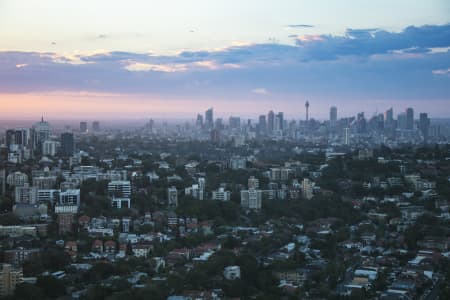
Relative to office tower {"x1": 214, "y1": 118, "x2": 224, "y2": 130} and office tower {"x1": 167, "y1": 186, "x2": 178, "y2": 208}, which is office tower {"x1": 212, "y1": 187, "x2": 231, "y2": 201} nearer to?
office tower {"x1": 167, "y1": 186, "x2": 178, "y2": 208}

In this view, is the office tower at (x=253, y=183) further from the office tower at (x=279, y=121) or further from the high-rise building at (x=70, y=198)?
the office tower at (x=279, y=121)

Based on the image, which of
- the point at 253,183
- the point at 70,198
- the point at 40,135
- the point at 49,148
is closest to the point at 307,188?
the point at 253,183

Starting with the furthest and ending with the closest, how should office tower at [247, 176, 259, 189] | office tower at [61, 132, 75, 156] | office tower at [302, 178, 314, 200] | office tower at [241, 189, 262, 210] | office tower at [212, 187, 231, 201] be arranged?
office tower at [61, 132, 75, 156], office tower at [247, 176, 259, 189], office tower at [302, 178, 314, 200], office tower at [212, 187, 231, 201], office tower at [241, 189, 262, 210]

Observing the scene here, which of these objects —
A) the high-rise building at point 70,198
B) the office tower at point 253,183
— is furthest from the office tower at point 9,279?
the office tower at point 253,183

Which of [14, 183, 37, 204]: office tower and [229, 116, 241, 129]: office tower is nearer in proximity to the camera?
[14, 183, 37, 204]: office tower

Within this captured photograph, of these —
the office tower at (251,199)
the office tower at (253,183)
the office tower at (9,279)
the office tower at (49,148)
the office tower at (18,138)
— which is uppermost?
the office tower at (18,138)

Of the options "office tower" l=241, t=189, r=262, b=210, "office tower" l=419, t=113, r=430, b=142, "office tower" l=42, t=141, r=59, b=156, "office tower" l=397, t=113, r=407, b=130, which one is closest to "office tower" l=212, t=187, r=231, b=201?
"office tower" l=241, t=189, r=262, b=210
